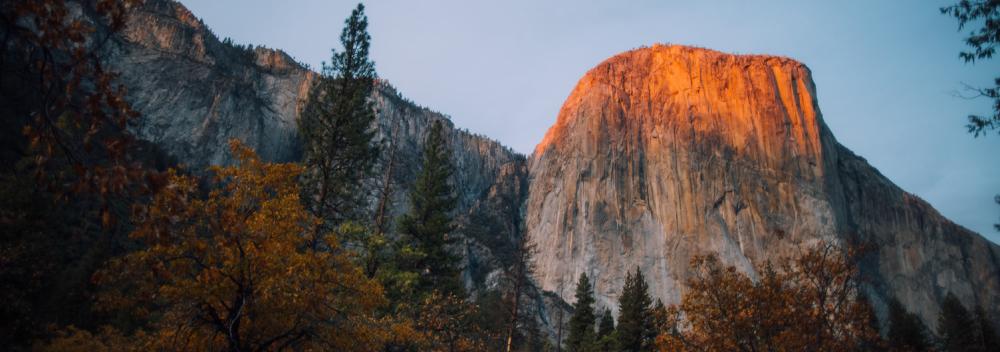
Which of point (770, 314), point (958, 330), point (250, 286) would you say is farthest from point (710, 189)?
point (250, 286)

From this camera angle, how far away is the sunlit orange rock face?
241 feet

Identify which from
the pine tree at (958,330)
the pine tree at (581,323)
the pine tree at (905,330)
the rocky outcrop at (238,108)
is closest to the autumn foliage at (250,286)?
the pine tree at (581,323)

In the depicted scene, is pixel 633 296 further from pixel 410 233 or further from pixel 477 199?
pixel 477 199

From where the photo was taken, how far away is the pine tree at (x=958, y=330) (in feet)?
151

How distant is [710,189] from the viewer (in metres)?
77.1

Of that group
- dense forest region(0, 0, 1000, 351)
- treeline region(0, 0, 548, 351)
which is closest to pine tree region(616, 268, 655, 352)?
treeline region(0, 0, 548, 351)

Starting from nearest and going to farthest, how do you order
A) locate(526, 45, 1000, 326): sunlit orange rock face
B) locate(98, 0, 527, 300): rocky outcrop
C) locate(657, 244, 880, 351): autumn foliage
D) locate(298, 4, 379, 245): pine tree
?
locate(657, 244, 880, 351): autumn foliage → locate(298, 4, 379, 245): pine tree → locate(98, 0, 527, 300): rocky outcrop → locate(526, 45, 1000, 326): sunlit orange rock face

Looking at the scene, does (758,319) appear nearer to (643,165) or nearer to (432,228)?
(432,228)

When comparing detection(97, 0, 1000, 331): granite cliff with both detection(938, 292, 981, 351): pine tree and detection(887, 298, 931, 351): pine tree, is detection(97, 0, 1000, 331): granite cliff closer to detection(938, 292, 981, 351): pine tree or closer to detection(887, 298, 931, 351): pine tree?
detection(887, 298, 931, 351): pine tree

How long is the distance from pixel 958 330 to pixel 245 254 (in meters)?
57.5

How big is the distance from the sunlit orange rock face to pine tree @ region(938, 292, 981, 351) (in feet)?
67.4

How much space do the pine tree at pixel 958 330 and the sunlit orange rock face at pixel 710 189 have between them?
20555 mm

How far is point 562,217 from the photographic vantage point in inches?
3125

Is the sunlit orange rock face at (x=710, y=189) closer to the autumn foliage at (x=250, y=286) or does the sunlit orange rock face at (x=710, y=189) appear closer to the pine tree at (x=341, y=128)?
the pine tree at (x=341, y=128)
